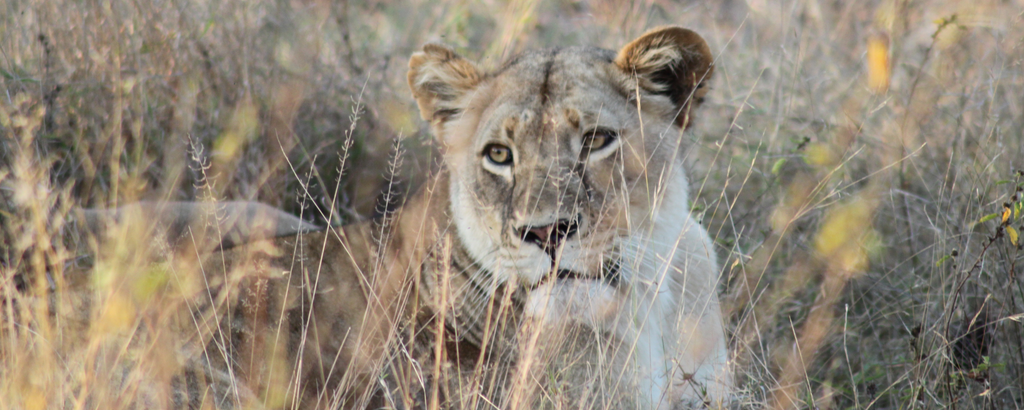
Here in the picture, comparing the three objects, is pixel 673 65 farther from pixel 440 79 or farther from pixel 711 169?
pixel 711 169

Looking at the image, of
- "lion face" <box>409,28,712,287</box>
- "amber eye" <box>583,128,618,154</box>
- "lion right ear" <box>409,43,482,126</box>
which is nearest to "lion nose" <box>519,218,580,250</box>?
"lion face" <box>409,28,712,287</box>

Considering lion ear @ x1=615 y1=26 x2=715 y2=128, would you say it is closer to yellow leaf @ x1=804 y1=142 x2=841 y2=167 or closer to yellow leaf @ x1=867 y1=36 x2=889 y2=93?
yellow leaf @ x1=804 y1=142 x2=841 y2=167

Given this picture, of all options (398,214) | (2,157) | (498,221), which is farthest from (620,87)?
(2,157)

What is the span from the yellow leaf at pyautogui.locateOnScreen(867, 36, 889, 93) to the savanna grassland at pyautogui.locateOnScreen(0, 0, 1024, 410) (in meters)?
0.01

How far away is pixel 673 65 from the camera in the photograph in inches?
129

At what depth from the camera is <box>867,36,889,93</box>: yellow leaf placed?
4969 millimetres

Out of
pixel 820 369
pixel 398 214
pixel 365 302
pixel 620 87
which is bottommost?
pixel 820 369

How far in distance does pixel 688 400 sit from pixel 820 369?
2.92ft

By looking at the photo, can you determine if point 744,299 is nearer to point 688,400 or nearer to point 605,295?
point 688,400

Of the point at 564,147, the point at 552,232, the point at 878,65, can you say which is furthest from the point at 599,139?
the point at 878,65

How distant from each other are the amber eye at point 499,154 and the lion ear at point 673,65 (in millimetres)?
538

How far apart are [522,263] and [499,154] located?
501 mm

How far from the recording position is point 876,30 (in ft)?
19.3

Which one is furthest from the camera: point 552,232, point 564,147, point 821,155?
point 821,155
